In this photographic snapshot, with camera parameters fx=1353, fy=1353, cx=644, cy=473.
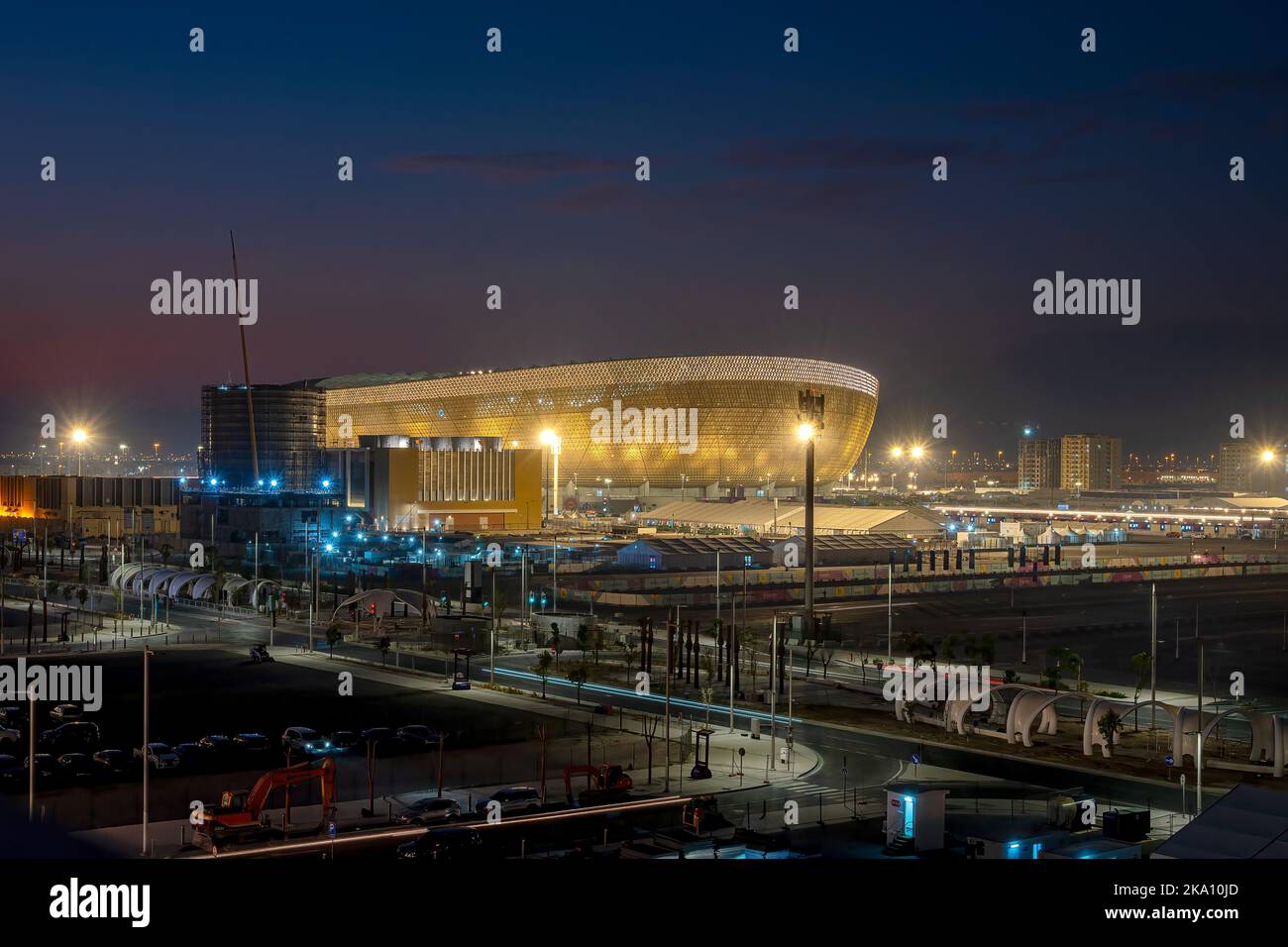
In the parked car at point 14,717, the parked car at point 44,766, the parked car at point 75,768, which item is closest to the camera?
the parked car at point 44,766

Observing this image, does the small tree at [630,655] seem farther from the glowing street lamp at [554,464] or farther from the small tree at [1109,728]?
the glowing street lamp at [554,464]

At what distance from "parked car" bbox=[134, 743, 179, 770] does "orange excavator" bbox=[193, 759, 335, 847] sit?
3230 mm

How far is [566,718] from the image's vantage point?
30.9 m

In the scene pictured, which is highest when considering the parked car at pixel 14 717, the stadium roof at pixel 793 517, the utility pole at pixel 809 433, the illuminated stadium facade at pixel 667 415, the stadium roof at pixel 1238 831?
the illuminated stadium facade at pixel 667 415

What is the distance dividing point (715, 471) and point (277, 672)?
107 m

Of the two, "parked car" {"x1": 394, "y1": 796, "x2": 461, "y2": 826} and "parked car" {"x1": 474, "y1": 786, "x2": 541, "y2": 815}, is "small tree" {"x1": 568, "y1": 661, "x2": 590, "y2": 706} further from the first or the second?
"parked car" {"x1": 394, "y1": 796, "x2": 461, "y2": 826}

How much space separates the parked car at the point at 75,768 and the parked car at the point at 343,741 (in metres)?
4.54

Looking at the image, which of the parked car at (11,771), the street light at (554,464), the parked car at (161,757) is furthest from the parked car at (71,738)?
the street light at (554,464)

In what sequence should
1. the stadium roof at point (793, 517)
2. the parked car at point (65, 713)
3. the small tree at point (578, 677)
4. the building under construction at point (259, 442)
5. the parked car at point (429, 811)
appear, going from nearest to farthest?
the parked car at point (429, 811), the parked car at point (65, 713), the small tree at point (578, 677), the stadium roof at point (793, 517), the building under construction at point (259, 442)

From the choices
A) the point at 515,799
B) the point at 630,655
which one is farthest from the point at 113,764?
the point at 630,655

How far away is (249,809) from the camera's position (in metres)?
21.1

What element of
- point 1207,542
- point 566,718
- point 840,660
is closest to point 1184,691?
point 840,660

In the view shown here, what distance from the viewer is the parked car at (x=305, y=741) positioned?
27016 millimetres
